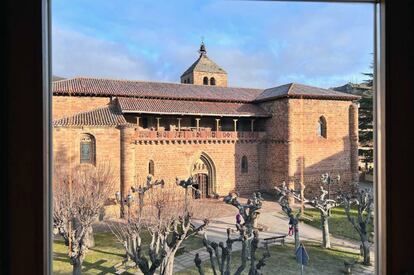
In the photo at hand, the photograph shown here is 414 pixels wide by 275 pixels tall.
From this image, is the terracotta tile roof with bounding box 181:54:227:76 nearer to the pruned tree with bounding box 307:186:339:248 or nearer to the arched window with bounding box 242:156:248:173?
the pruned tree with bounding box 307:186:339:248

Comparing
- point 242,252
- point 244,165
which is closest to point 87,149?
point 242,252

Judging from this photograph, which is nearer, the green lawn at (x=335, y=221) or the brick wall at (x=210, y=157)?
the green lawn at (x=335, y=221)

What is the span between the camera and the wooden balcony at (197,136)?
669cm

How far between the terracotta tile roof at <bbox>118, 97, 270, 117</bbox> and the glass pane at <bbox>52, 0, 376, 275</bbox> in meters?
0.03

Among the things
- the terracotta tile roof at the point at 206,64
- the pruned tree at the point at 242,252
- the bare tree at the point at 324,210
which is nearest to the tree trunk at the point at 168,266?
the pruned tree at the point at 242,252

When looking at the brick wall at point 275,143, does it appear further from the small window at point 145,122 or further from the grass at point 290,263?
the grass at point 290,263

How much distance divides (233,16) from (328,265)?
79.8 inches

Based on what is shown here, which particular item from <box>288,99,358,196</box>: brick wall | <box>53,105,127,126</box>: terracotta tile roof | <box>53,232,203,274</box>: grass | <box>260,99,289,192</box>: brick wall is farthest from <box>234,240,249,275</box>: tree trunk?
<box>260,99,289,192</box>: brick wall

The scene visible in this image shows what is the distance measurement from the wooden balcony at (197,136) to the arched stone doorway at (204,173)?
0.51 m

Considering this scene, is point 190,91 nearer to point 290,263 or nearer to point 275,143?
point 275,143

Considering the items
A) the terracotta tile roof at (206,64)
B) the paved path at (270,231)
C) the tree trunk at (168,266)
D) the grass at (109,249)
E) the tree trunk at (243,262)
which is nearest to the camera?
the tree trunk at (243,262)

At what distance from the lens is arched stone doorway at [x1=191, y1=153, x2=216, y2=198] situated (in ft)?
22.0

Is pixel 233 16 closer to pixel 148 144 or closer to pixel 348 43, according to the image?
pixel 348 43
